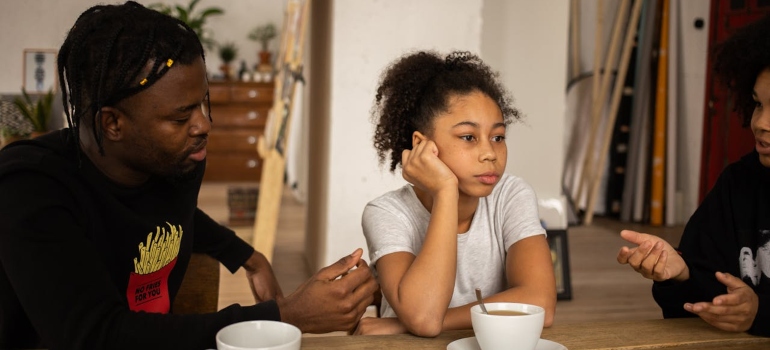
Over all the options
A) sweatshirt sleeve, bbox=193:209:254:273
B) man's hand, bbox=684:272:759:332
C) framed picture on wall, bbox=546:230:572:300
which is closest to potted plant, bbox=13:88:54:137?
framed picture on wall, bbox=546:230:572:300

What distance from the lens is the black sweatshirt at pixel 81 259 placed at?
3.52ft

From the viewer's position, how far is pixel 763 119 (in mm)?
1404

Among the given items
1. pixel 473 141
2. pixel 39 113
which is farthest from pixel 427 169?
pixel 39 113

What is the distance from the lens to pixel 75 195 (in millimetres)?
1197

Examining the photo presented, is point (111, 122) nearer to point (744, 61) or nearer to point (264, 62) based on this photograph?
point (744, 61)

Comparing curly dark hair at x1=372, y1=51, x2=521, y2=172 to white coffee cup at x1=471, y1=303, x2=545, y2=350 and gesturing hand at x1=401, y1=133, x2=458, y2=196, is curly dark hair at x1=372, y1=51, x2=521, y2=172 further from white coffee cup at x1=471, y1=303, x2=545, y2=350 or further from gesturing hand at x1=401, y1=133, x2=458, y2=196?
white coffee cup at x1=471, y1=303, x2=545, y2=350

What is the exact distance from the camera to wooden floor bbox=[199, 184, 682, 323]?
3.62 m

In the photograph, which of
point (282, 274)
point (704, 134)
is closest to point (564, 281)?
point (282, 274)

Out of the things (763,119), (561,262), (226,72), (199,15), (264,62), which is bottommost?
(561,262)

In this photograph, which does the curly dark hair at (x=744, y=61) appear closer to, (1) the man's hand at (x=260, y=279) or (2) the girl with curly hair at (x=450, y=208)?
(2) the girl with curly hair at (x=450, y=208)

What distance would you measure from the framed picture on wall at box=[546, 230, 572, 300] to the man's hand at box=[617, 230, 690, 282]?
2430 mm

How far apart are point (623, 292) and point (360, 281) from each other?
9.79 feet

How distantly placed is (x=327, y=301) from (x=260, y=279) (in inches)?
19.6

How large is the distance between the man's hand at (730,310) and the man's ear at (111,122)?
929 millimetres
